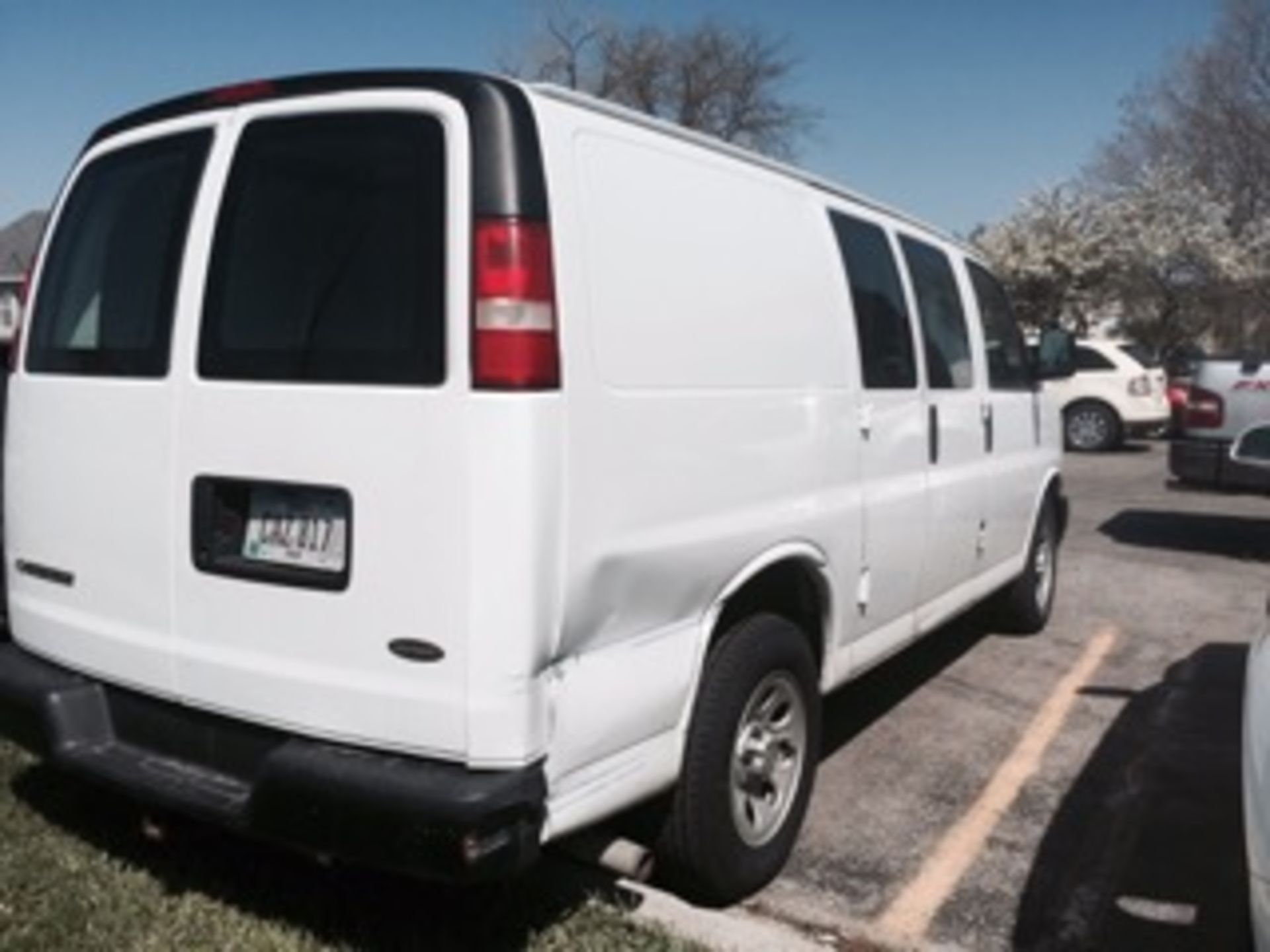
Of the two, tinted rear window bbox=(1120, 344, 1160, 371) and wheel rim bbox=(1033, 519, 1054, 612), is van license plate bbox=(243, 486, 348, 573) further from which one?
tinted rear window bbox=(1120, 344, 1160, 371)

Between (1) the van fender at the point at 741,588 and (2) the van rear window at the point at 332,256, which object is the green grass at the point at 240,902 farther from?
(2) the van rear window at the point at 332,256

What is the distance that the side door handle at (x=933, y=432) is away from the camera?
4.86 metres

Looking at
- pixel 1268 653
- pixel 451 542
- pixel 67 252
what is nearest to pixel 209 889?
pixel 451 542

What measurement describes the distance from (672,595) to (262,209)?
136cm

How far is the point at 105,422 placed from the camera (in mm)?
3326

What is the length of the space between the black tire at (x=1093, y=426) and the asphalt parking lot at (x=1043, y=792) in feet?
37.7

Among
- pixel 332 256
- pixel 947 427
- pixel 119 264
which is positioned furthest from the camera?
pixel 947 427

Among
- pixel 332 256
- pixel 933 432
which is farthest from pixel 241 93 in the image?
pixel 933 432

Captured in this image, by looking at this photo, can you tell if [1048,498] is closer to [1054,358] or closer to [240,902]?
[1054,358]

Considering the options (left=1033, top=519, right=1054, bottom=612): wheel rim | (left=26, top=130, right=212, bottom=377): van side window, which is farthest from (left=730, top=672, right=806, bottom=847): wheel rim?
(left=1033, top=519, right=1054, bottom=612): wheel rim

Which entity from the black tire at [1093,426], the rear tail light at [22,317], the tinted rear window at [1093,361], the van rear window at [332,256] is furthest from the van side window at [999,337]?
the tinted rear window at [1093,361]

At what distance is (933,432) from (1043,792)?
1.37m

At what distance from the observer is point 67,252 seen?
12.2ft

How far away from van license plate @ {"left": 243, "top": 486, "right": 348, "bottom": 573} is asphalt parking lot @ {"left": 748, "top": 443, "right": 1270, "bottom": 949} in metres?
1.68
